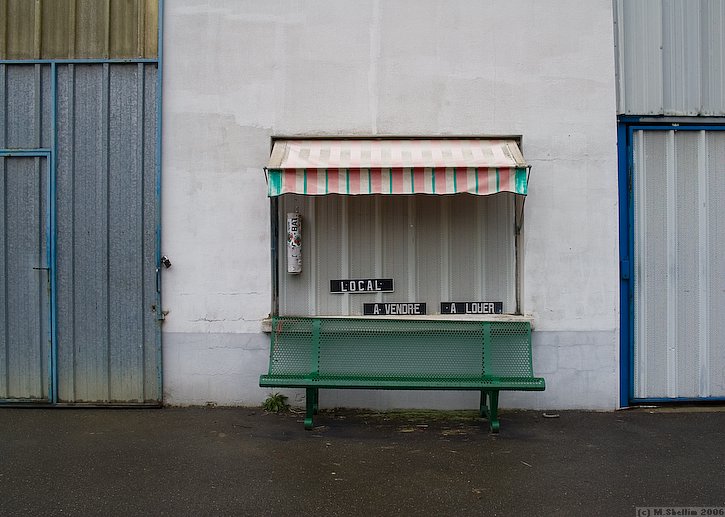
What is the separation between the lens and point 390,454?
4.94 m

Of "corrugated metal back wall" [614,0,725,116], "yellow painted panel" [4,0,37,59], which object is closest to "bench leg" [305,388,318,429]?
"corrugated metal back wall" [614,0,725,116]

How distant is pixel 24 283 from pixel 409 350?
3914 millimetres

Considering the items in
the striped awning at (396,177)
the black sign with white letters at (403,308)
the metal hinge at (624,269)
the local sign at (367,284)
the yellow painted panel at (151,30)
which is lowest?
the black sign with white letters at (403,308)

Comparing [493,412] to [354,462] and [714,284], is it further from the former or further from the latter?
[714,284]

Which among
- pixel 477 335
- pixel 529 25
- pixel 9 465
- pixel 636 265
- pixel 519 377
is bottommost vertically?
pixel 9 465

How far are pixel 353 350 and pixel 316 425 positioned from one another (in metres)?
0.76

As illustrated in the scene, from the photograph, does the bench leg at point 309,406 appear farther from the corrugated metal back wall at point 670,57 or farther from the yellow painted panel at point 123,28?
the corrugated metal back wall at point 670,57

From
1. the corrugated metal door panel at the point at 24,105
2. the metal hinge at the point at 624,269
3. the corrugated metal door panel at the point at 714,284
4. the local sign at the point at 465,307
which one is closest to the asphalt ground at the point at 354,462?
the corrugated metal door panel at the point at 714,284

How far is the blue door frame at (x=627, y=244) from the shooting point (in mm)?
6246

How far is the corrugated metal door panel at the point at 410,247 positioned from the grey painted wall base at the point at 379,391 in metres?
0.64

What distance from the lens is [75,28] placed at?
629 cm

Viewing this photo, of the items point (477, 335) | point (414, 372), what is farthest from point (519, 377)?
point (414, 372)

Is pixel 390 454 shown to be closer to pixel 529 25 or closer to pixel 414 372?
pixel 414 372

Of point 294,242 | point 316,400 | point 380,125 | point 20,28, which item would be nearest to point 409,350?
point 316,400
